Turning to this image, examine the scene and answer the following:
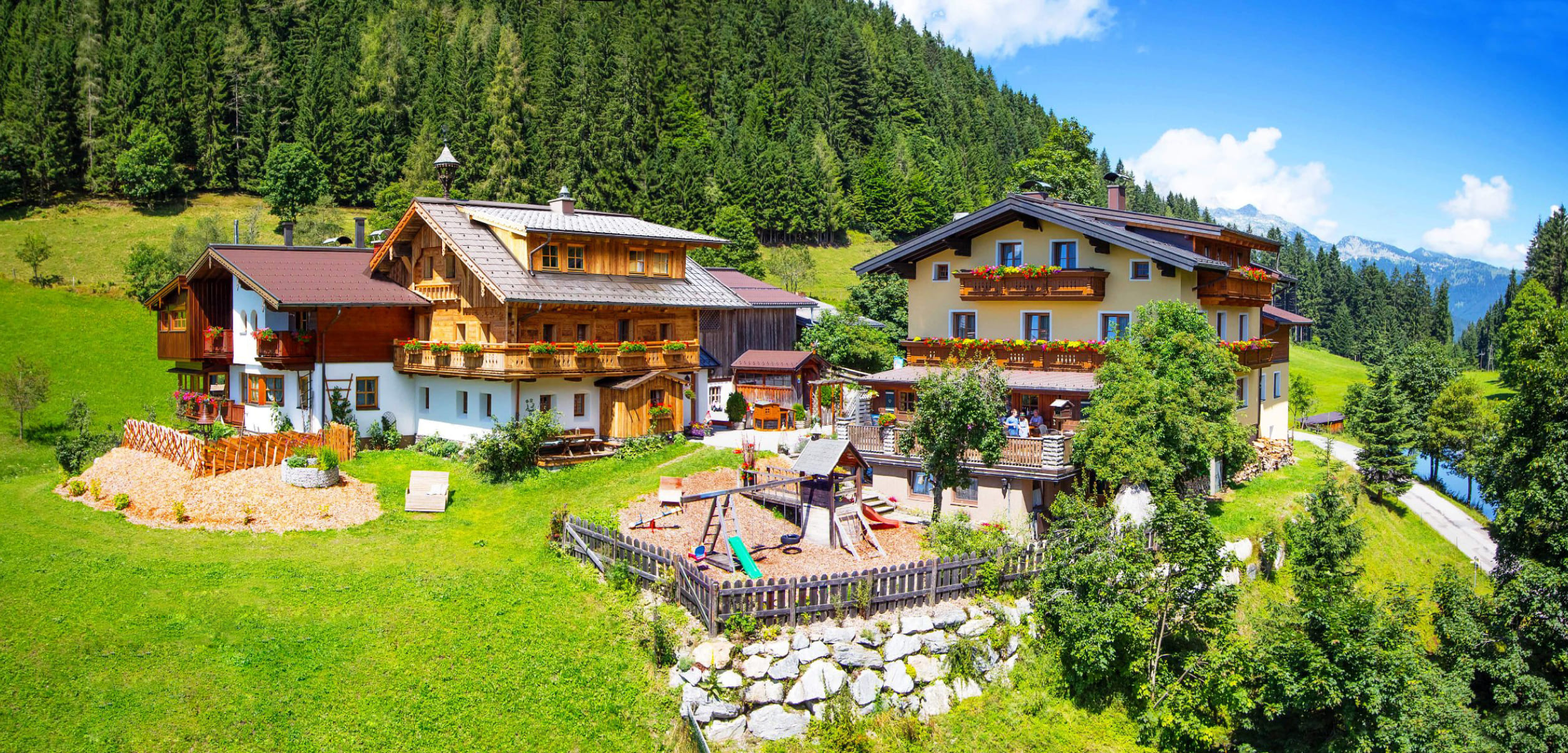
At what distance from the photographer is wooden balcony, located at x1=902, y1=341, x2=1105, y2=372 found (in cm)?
3088

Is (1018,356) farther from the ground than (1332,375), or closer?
farther from the ground

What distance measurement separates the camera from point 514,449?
2955 centimetres

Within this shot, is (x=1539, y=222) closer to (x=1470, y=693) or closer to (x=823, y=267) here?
(x=823, y=267)

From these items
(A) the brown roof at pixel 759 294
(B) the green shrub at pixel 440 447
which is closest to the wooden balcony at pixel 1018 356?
(A) the brown roof at pixel 759 294

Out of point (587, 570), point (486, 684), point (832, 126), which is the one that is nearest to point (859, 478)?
point (587, 570)

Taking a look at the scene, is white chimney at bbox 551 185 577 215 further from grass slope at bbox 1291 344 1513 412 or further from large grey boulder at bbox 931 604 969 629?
grass slope at bbox 1291 344 1513 412

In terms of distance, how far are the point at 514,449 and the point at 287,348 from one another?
10.5 m

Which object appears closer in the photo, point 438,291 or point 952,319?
point 952,319

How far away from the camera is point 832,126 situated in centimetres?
12112

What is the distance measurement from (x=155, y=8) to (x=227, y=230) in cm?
4079

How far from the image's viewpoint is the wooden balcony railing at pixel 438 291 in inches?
1372

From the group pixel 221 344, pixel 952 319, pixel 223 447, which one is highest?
pixel 952 319

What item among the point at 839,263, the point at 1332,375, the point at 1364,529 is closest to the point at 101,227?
the point at 839,263

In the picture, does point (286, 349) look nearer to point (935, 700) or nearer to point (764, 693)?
point (764, 693)
